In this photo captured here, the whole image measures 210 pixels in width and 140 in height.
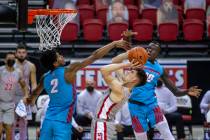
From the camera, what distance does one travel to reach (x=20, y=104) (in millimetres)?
12172

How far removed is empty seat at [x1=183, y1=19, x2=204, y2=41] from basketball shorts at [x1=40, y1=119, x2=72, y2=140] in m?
7.77

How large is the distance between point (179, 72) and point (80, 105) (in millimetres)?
2603

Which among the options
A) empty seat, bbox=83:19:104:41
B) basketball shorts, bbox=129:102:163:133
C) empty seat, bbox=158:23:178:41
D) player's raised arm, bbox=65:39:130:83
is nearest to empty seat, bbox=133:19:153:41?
empty seat, bbox=158:23:178:41

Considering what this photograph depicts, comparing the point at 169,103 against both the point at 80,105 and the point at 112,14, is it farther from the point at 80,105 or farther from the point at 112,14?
the point at 112,14

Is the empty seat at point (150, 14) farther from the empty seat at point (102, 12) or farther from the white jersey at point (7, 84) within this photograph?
the white jersey at point (7, 84)

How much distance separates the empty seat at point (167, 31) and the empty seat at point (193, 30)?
26cm

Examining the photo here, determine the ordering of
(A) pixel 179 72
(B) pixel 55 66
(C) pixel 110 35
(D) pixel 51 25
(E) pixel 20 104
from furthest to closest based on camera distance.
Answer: (C) pixel 110 35
(A) pixel 179 72
(E) pixel 20 104
(D) pixel 51 25
(B) pixel 55 66

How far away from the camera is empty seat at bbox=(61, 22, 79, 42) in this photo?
51.4ft

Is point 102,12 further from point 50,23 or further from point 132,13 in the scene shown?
point 50,23

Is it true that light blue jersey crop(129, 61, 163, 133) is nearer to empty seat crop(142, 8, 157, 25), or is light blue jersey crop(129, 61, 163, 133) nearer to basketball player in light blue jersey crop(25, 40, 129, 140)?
basketball player in light blue jersey crop(25, 40, 129, 140)

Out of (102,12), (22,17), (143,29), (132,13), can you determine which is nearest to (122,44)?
(22,17)

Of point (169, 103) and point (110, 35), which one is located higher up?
point (110, 35)

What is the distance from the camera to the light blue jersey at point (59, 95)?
8898mm

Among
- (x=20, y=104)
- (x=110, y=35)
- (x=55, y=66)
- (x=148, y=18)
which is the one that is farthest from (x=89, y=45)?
(x=55, y=66)
